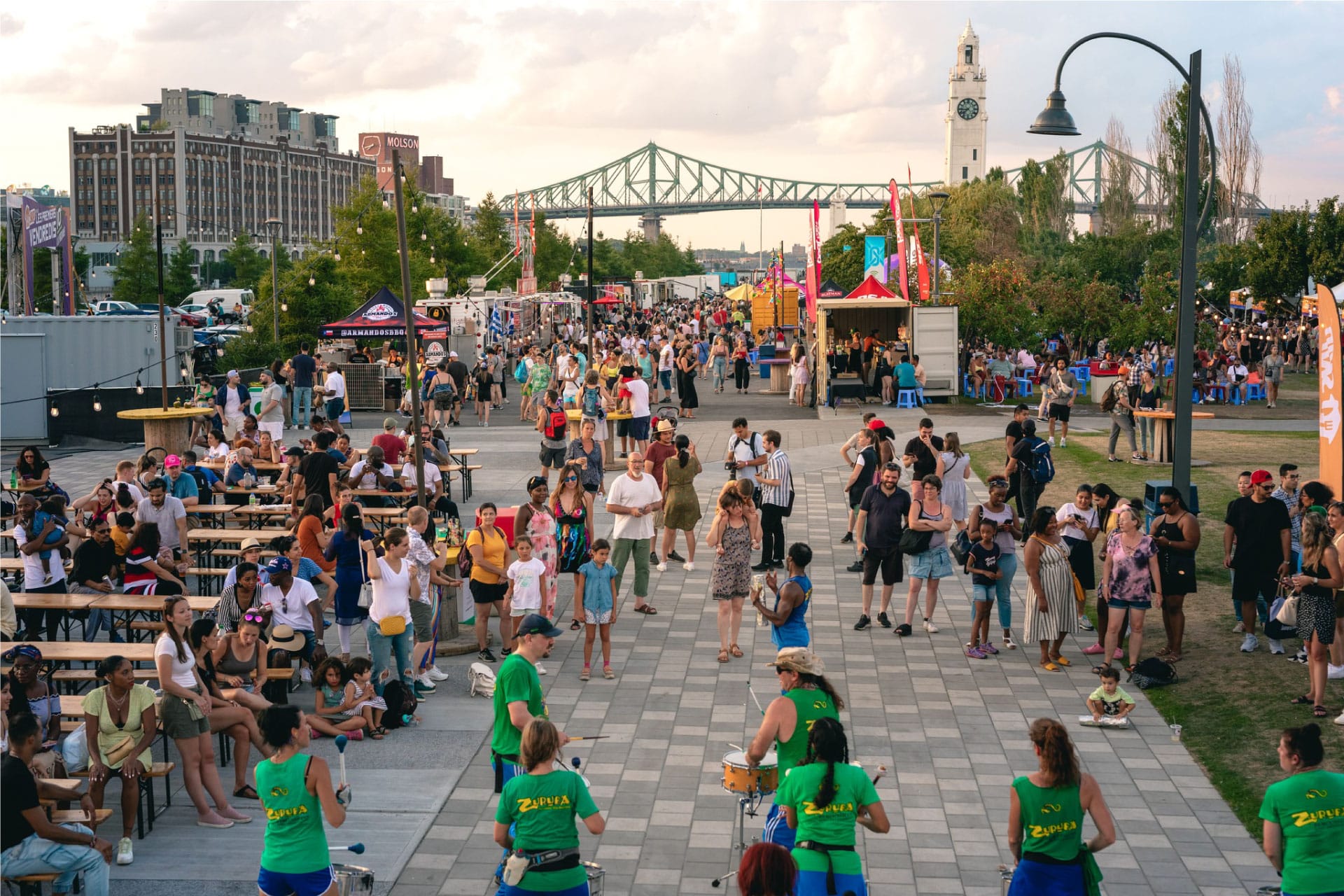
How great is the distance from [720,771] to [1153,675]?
13.6ft

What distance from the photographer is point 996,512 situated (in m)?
12.2

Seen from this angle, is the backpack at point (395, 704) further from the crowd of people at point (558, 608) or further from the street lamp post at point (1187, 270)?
the street lamp post at point (1187, 270)

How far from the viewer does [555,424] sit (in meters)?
19.5

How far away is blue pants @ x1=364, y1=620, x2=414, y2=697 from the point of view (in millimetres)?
10539

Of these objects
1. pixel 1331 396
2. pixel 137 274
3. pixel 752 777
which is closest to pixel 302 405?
pixel 1331 396

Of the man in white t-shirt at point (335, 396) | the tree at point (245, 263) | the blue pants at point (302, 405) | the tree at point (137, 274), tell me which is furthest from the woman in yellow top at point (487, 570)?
the tree at point (245, 263)

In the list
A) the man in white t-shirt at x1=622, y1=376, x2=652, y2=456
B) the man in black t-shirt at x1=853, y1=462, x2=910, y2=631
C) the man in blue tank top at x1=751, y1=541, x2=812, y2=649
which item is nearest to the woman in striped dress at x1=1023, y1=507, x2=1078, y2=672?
the man in black t-shirt at x1=853, y1=462, x2=910, y2=631

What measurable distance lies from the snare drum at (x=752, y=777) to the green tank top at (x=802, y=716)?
23cm

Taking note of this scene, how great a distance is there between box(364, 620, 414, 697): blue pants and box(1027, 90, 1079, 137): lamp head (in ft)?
26.4

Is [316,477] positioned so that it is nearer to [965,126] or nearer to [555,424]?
[555,424]

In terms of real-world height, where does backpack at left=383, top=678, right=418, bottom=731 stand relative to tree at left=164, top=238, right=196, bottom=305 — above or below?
below

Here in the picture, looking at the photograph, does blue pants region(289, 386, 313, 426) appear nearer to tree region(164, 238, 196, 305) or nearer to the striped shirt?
the striped shirt

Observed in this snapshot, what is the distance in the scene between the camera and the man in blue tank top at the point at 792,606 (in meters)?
9.69

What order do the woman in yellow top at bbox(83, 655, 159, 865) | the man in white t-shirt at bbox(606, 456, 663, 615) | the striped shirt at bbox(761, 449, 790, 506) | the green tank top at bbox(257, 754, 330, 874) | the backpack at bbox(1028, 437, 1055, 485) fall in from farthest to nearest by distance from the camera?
→ the backpack at bbox(1028, 437, 1055, 485), the striped shirt at bbox(761, 449, 790, 506), the man in white t-shirt at bbox(606, 456, 663, 615), the woman in yellow top at bbox(83, 655, 159, 865), the green tank top at bbox(257, 754, 330, 874)
